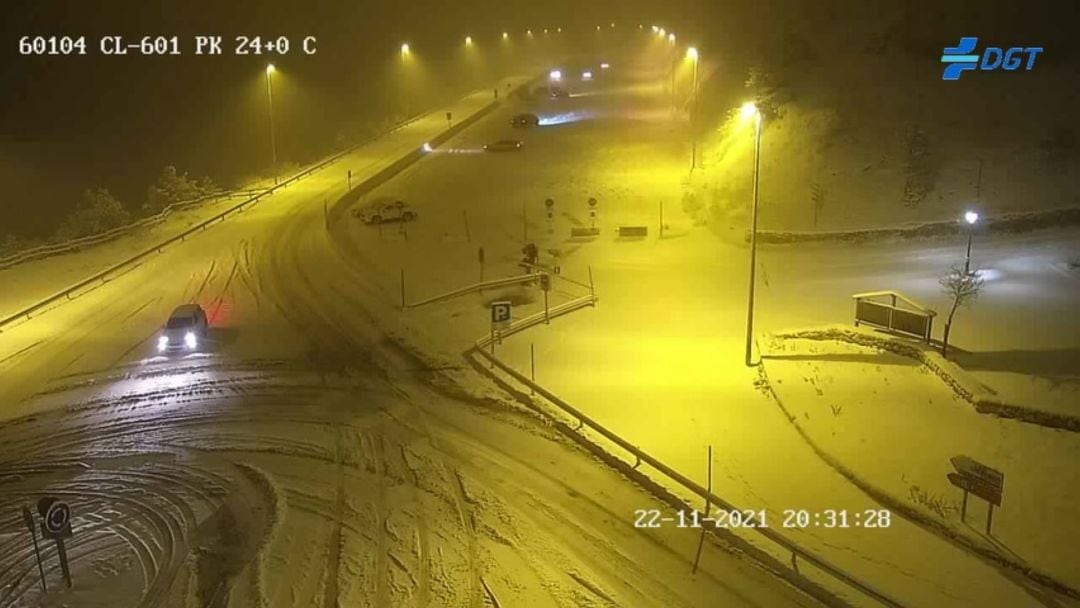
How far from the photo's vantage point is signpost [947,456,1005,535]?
14.2 metres

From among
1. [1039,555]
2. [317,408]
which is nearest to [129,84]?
[317,408]

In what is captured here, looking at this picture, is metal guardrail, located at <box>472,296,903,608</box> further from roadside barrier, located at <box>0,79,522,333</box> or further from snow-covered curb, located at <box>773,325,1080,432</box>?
roadside barrier, located at <box>0,79,522,333</box>

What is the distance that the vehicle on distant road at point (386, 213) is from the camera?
128 ft

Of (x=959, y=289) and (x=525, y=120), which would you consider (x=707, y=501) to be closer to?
(x=959, y=289)

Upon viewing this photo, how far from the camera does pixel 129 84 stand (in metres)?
85.4

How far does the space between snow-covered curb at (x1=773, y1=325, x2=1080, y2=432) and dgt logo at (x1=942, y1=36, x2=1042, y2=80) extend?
995 inches

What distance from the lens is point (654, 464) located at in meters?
16.7

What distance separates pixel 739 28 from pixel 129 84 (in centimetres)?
5940

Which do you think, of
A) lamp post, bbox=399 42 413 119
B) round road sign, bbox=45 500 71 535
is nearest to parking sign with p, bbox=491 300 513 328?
round road sign, bbox=45 500 71 535

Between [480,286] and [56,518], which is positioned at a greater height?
[480,286]

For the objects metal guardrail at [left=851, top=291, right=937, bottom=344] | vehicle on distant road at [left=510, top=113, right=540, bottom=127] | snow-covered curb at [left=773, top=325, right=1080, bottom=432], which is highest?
vehicle on distant road at [left=510, top=113, right=540, bottom=127]

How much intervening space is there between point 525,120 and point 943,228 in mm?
33608

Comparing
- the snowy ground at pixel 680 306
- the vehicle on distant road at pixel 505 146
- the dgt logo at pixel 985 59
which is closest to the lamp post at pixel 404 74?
the vehicle on distant road at pixel 505 146

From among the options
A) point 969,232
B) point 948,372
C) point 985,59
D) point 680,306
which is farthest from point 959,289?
point 985,59
